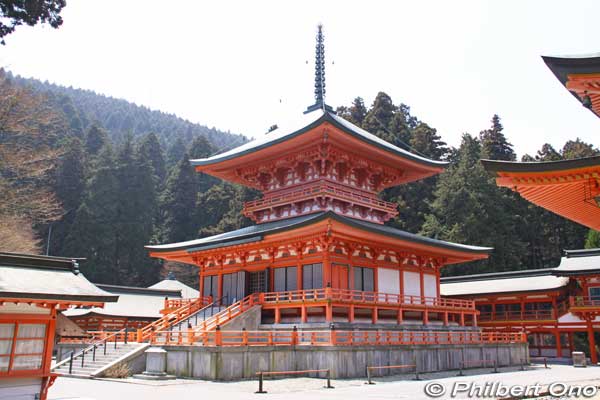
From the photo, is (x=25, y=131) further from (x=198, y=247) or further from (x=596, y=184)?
(x=596, y=184)

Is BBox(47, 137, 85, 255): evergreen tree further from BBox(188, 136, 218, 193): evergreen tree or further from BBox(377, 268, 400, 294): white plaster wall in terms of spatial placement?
BBox(377, 268, 400, 294): white plaster wall

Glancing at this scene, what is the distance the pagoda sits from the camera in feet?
83.3

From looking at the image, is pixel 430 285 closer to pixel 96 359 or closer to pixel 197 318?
pixel 197 318

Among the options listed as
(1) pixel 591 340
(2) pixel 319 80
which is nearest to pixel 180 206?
(2) pixel 319 80

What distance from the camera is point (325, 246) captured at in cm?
2527

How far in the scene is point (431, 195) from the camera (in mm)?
69812

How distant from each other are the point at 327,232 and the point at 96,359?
11.5 m

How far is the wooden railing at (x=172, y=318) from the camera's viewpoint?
2398 centimetres

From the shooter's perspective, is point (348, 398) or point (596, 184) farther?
point (348, 398)

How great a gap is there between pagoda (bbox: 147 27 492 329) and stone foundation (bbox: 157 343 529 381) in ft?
7.04

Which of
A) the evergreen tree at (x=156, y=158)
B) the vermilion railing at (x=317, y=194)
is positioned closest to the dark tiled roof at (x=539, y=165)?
the vermilion railing at (x=317, y=194)

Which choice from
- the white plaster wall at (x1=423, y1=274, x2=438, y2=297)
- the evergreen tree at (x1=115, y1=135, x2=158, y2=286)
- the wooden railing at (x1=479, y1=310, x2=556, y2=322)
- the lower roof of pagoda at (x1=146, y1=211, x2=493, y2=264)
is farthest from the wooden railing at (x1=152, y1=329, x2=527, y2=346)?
the evergreen tree at (x1=115, y1=135, x2=158, y2=286)

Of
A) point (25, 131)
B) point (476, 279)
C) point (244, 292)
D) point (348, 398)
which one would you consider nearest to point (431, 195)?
point (476, 279)

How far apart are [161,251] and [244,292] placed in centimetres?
597
